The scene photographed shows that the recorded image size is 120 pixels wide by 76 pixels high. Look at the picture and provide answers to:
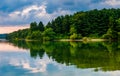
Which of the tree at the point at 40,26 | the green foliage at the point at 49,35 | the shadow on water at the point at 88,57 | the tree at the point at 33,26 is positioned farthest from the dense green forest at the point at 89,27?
the shadow on water at the point at 88,57

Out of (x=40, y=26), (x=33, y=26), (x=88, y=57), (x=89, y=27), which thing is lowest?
(x=88, y=57)

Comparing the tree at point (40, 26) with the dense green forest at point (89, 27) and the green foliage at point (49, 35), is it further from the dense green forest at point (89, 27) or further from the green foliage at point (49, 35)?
the green foliage at point (49, 35)

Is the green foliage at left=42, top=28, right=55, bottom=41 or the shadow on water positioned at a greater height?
the green foliage at left=42, top=28, right=55, bottom=41

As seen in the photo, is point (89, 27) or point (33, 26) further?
point (33, 26)

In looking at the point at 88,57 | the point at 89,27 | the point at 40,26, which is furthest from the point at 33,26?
the point at 88,57

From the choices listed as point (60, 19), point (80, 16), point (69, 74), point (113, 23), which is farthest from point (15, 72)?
point (60, 19)

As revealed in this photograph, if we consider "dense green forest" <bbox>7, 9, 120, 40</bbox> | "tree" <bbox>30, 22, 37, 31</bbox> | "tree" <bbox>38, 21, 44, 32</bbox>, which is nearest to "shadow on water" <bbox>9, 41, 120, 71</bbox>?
"dense green forest" <bbox>7, 9, 120, 40</bbox>

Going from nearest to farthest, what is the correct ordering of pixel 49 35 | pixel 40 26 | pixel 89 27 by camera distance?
Answer: pixel 89 27, pixel 49 35, pixel 40 26

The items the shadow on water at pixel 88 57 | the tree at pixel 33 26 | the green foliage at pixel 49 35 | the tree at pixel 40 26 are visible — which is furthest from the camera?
the tree at pixel 33 26

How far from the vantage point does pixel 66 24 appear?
415 feet

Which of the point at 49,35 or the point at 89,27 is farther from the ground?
the point at 89,27

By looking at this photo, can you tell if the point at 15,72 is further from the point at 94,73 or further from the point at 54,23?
the point at 54,23

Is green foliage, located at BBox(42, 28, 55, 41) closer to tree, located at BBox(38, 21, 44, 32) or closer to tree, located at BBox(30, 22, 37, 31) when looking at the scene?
tree, located at BBox(38, 21, 44, 32)

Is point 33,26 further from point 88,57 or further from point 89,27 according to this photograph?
point 88,57
